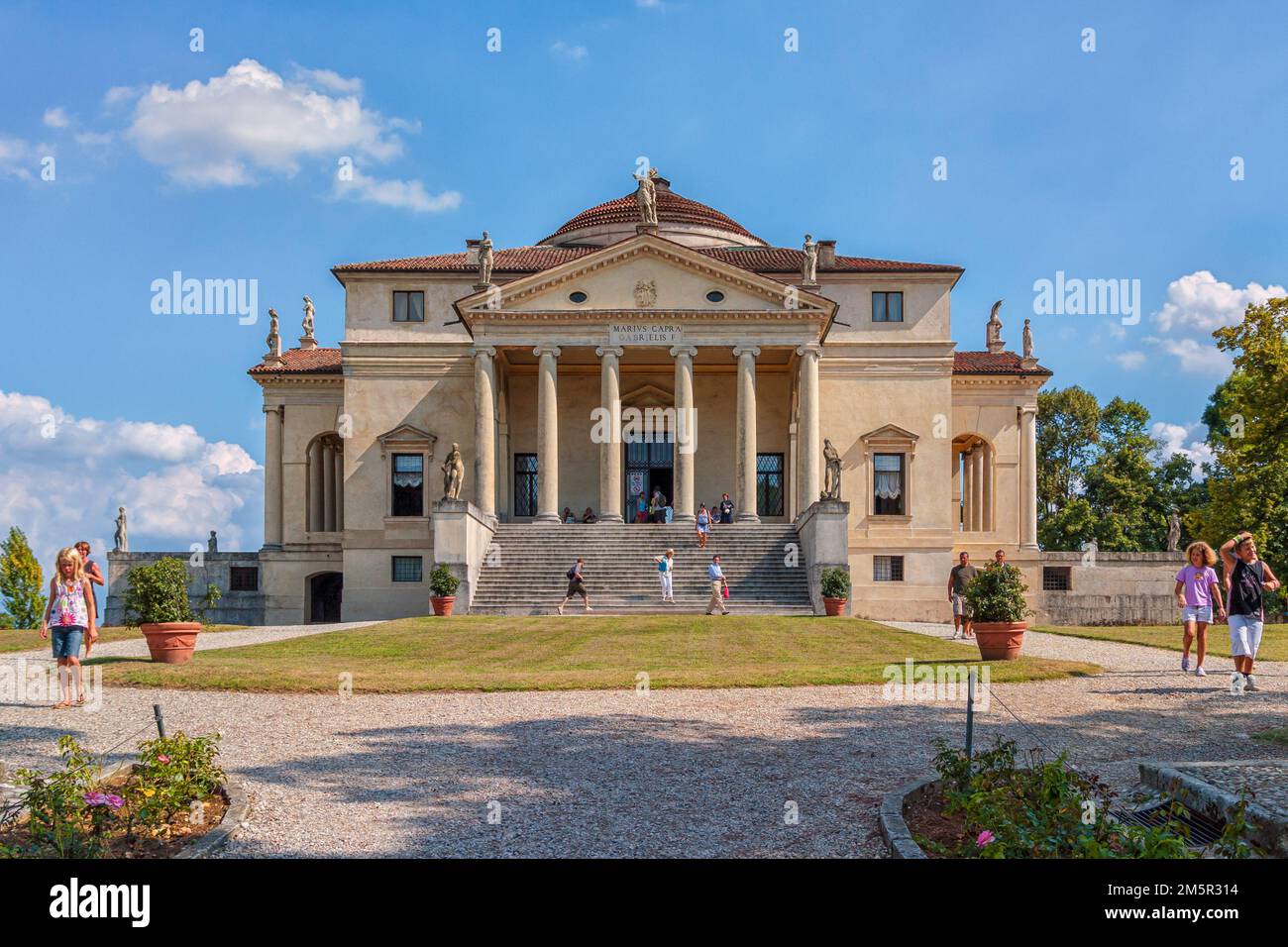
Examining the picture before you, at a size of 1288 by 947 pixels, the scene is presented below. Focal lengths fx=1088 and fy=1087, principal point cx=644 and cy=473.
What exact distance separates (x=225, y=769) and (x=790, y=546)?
2800 centimetres

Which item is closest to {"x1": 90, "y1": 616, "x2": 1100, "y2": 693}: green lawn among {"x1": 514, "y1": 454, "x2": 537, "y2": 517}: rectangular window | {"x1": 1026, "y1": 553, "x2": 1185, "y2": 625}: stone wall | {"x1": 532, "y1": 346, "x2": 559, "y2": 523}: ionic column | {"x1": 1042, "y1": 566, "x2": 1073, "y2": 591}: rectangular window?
{"x1": 532, "y1": 346, "x2": 559, "y2": 523}: ionic column

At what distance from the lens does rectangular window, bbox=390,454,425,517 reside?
43.6 m

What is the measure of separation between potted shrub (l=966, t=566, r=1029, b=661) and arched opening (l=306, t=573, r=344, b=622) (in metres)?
33.5

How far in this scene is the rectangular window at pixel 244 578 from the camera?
4509 centimetres

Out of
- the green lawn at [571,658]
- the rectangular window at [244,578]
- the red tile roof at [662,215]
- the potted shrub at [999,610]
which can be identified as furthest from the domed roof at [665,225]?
the potted shrub at [999,610]

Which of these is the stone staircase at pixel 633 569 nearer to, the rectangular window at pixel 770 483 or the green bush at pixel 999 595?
the rectangular window at pixel 770 483

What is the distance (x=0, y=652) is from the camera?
23.1 m

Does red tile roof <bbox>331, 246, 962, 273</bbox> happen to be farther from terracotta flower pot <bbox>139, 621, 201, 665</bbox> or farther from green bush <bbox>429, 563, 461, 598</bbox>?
terracotta flower pot <bbox>139, 621, 201, 665</bbox>

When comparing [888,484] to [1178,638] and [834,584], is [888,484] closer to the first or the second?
[834,584]

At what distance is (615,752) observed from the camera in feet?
35.5

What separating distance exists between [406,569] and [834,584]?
18083 millimetres

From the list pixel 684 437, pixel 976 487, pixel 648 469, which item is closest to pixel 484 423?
pixel 684 437

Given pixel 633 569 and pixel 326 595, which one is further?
pixel 326 595
